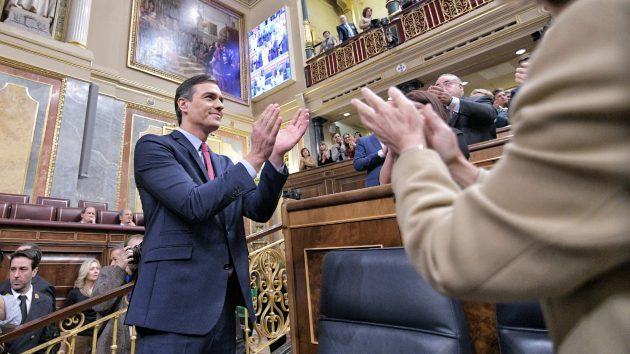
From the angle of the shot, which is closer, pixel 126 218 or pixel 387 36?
pixel 126 218

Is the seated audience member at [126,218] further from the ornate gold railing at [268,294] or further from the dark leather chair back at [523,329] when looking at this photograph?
the dark leather chair back at [523,329]

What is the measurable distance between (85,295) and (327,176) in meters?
4.28

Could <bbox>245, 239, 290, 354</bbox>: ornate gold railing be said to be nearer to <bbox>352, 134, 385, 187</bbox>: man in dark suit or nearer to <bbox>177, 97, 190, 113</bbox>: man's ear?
<bbox>352, 134, 385, 187</bbox>: man in dark suit

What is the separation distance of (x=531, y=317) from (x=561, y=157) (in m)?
0.56

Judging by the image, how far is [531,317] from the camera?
2.54ft

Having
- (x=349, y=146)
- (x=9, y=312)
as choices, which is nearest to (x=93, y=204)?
Result: (x=9, y=312)

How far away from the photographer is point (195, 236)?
1095 millimetres

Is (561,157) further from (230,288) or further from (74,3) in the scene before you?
(74,3)

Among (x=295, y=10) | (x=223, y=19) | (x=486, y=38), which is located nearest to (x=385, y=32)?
(x=486, y=38)

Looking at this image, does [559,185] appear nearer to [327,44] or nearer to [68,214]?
[68,214]

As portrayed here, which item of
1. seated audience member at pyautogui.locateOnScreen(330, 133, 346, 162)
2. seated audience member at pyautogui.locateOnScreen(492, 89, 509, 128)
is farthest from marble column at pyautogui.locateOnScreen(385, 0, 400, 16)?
seated audience member at pyautogui.locateOnScreen(492, 89, 509, 128)

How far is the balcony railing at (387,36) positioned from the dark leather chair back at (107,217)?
5.15m

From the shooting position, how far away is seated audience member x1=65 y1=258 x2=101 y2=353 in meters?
2.51

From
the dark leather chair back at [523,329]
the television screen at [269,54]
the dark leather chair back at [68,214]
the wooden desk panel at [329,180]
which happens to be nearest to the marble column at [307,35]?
the television screen at [269,54]
